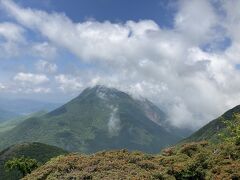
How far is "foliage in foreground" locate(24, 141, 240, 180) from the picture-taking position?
45.1 m

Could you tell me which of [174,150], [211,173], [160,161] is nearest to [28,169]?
[174,150]

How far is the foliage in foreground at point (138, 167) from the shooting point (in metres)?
45.1

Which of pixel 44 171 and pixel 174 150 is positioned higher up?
pixel 174 150

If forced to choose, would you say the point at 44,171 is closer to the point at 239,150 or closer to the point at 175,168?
the point at 175,168

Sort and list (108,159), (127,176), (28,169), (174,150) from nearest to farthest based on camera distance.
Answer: (127,176)
(108,159)
(174,150)
(28,169)

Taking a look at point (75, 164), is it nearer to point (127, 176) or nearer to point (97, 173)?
point (97, 173)

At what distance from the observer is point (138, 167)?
161ft

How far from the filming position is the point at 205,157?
54.4 metres

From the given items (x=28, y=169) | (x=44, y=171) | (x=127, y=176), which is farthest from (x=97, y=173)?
(x=28, y=169)

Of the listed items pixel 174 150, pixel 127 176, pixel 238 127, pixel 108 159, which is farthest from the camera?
pixel 174 150

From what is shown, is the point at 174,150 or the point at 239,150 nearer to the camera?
the point at 239,150

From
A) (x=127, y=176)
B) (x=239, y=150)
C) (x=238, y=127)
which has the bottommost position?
(x=127, y=176)

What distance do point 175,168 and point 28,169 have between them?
8807cm

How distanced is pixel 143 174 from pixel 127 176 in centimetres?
208
